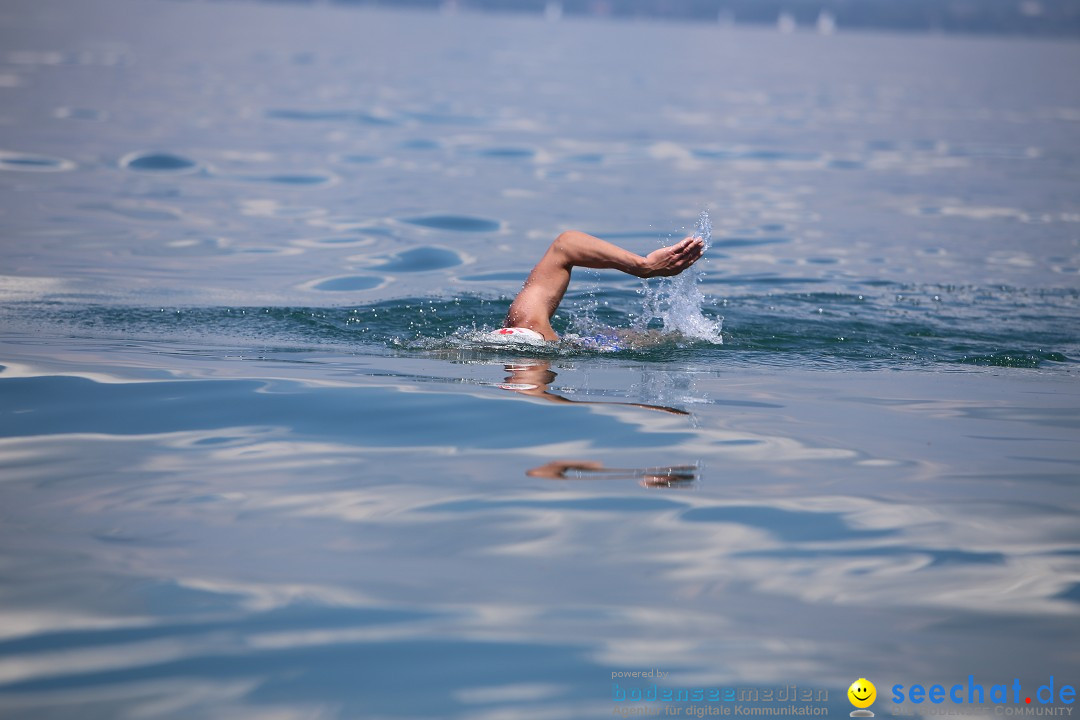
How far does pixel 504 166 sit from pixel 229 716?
16.2 m

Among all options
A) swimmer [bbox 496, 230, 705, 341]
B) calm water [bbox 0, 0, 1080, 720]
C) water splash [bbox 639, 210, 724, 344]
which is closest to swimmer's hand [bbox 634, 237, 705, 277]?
swimmer [bbox 496, 230, 705, 341]

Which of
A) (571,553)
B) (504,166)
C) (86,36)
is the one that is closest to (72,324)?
(571,553)

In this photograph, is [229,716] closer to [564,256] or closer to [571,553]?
[571,553]

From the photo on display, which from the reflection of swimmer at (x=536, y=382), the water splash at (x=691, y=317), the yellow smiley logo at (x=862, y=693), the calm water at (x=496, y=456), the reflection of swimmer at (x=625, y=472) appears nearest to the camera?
the yellow smiley logo at (x=862, y=693)

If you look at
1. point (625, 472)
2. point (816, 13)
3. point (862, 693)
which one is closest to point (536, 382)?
point (625, 472)

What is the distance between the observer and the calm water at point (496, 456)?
394 cm

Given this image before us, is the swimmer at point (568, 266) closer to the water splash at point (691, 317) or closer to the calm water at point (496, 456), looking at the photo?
the calm water at point (496, 456)

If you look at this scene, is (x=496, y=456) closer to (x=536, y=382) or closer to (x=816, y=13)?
(x=536, y=382)

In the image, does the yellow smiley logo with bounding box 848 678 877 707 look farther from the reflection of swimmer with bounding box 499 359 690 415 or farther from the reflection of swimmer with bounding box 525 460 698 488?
the reflection of swimmer with bounding box 499 359 690 415

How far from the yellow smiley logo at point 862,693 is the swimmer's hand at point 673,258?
384cm

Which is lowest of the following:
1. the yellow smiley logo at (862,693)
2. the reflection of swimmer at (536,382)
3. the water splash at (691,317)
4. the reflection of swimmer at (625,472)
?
the yellow smiley logo at (862,693)

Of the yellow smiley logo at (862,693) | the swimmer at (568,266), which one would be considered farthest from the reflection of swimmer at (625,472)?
the swimmer at (568,266)

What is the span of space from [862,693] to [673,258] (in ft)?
13.1

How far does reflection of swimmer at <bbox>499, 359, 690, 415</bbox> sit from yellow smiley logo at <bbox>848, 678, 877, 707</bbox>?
273 cm
